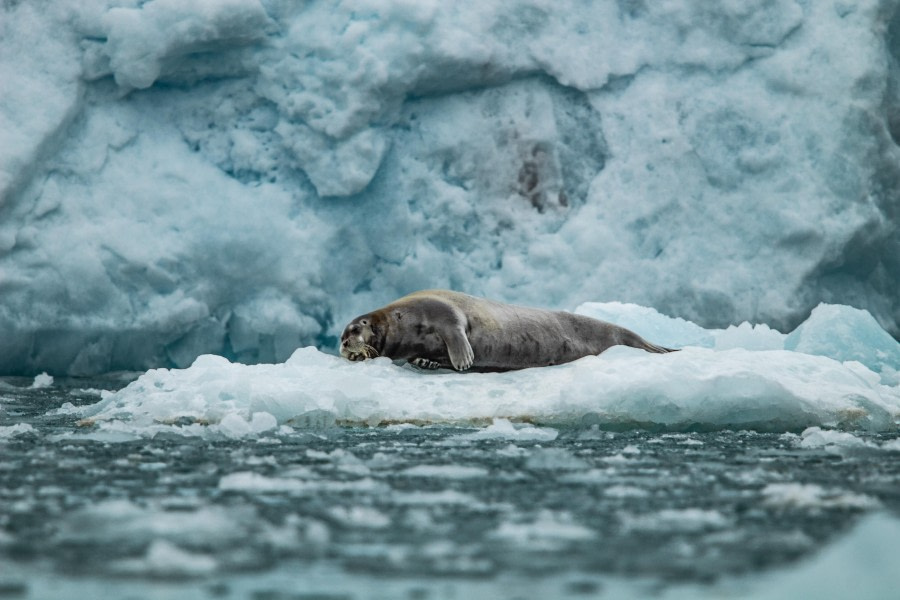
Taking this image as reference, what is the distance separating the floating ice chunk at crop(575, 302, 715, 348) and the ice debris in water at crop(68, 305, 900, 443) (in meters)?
2.15

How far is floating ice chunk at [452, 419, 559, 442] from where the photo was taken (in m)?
4.43

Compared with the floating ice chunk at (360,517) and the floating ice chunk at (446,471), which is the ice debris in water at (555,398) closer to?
the floating ice chunk at (446,471)

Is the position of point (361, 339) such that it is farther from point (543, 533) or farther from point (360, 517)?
point (543, 533)

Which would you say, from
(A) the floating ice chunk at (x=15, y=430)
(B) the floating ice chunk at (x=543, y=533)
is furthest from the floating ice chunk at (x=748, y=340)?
(B) the floating ice chunk at (x=543, y=533)

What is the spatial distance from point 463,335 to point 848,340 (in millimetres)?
2490

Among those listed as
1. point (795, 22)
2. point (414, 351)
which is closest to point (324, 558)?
point (414, 351)

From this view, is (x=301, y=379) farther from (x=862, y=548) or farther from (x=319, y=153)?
(x=319, y=153)

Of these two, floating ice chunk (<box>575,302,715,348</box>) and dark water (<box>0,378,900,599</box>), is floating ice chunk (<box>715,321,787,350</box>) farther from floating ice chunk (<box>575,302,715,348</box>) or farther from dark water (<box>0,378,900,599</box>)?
dark water (<box>0,378,900,599</box>)

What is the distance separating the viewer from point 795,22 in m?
9.25

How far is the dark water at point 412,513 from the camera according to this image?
2.14m

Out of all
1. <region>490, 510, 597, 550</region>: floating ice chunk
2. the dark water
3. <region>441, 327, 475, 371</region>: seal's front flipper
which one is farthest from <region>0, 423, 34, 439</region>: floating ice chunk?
<region>490, 510, 597, 550</region>: floating ice chunk

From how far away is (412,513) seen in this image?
8.98 ft

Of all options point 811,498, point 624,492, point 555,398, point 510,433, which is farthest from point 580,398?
point 811,498

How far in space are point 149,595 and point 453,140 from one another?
24.6ft
